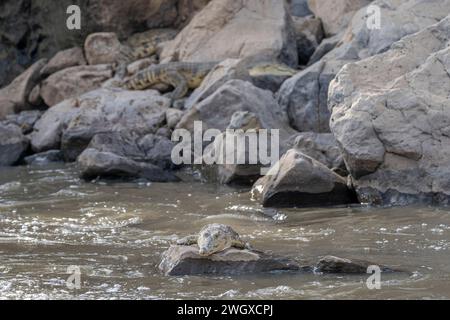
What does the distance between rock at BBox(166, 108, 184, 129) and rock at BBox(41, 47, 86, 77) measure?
12.9 feet

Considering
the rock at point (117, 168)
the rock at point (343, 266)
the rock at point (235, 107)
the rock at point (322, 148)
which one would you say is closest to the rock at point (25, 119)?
the rock at point (235, 107)

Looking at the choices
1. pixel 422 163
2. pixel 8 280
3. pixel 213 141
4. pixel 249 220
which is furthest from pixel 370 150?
pixel 8 280

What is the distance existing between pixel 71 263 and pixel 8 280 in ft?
2.12

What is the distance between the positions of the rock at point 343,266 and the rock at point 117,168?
203 inches

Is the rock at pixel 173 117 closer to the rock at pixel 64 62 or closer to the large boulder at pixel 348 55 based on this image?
the large boulder at pixel 348 55

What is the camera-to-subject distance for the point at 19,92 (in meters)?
16.2

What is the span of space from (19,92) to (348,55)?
22.2ft

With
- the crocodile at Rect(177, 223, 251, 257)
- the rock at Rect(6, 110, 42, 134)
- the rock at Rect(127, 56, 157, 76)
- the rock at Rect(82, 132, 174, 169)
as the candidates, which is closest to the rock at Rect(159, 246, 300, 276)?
the crocodile at Rect(177, 223, 251, 257)

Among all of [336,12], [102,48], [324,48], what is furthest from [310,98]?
→ [102,48]

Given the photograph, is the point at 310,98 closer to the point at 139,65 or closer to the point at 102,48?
the point at 139,65

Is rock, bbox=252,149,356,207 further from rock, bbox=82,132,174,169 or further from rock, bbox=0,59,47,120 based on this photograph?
rock, bbox=0,59,47,120

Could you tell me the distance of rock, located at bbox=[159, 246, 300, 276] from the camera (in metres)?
5.95

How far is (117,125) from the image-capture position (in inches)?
514
